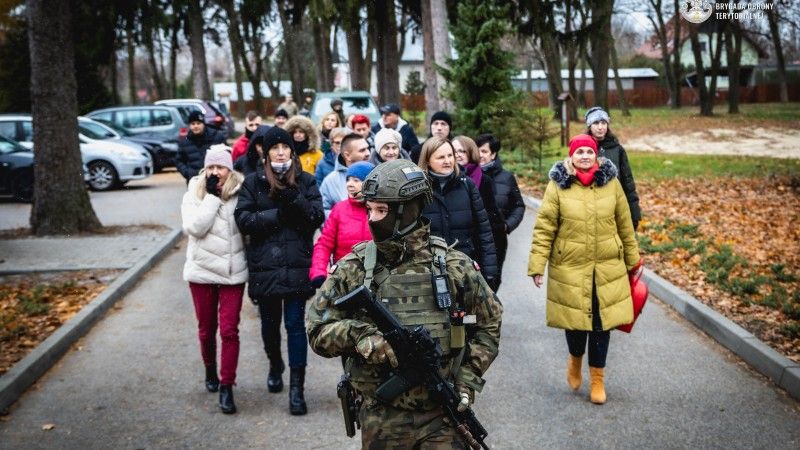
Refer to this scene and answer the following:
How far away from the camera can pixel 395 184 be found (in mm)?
3256

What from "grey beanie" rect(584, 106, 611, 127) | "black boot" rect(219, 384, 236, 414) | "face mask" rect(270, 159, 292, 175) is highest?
"grey beanie" rect(584, 106, 611, 127)

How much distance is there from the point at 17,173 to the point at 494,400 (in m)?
14.9

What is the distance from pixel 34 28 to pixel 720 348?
1046 cm

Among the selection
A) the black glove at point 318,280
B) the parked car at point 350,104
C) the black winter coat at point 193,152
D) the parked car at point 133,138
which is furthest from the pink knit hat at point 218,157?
the parked car at point 133,138

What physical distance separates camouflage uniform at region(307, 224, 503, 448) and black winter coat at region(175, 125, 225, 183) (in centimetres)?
816

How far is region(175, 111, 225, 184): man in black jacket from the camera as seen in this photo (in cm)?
1116

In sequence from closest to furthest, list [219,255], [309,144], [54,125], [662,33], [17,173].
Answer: [219,255]
[309,144]
[54,125]
[17,173]
[662,33]

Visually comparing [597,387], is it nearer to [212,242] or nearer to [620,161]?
[620,161]

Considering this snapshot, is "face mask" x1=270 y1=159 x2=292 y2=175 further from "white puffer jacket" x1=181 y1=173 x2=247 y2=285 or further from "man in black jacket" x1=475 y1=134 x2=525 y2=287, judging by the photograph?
"man in black jacket" x1=475 y1=134 x2=525 y2=287

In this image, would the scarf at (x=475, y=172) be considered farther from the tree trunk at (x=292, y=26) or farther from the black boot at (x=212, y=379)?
the tree trunk at (x=292, y=26)

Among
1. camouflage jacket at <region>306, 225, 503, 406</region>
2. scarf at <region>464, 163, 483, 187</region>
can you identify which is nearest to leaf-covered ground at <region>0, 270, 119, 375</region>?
scarf at <region>464, 163, 483, 187</region>

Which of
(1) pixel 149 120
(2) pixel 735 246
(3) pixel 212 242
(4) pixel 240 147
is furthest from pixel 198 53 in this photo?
(3) pixel 212 242

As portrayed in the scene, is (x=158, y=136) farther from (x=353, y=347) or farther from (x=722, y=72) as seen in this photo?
(x=722, y=72)

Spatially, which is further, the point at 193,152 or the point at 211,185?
the point at 193,152
